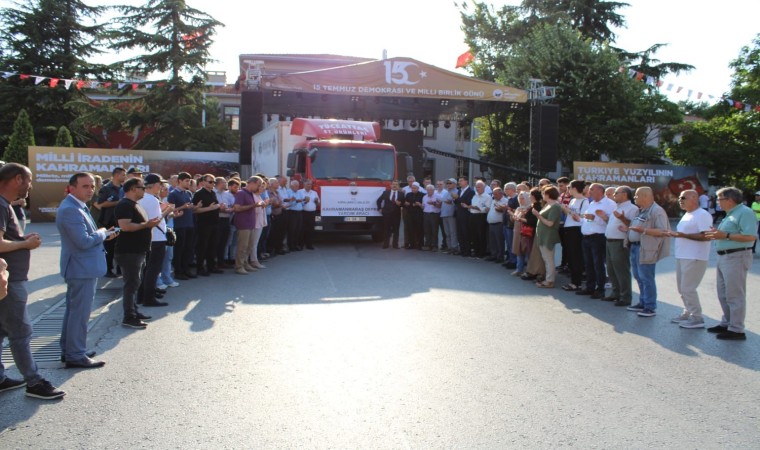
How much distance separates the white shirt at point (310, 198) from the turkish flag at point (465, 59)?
84.5 ft

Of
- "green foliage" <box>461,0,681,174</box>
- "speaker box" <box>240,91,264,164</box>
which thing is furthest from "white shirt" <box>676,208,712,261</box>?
"green foliage" <box>461,0,681,174</box>

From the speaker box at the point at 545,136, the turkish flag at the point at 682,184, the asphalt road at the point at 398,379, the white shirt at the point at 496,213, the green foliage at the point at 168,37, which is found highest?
the green foliage at the point at 168,37

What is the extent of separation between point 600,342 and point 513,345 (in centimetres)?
103

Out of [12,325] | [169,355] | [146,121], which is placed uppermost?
[146,121]

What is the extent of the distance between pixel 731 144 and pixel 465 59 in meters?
16.9

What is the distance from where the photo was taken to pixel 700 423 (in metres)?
4.51

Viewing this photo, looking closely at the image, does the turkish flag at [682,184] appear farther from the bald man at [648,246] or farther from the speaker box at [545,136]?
the bald man at [648,246]

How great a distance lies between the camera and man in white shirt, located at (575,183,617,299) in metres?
9.61

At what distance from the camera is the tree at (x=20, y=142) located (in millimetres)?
29617

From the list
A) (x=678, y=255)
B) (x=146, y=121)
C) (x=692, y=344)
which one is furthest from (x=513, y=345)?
(x=146, y=121)

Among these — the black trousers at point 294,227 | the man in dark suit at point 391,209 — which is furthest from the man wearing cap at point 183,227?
the man in dark suit at point 391,209

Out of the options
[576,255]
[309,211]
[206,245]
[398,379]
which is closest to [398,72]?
[309,211]

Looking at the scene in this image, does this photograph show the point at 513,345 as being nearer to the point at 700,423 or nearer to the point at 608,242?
the point at 700,423

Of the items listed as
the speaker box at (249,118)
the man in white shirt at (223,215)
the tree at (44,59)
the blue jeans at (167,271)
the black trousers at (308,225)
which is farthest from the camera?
the tree at (44,59)
